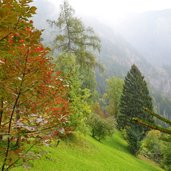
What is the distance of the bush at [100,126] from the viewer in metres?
28.9

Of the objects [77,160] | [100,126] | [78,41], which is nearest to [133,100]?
[100,126]

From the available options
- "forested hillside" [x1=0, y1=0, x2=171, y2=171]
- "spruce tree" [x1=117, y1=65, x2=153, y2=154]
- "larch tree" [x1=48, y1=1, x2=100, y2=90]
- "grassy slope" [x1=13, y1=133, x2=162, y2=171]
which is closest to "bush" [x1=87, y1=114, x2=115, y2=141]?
"forested hillside" [x1=0, y1=0, x2=171, y2=171]

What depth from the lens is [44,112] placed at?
5.45 metres

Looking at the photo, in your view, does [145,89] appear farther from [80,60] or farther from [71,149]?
[71,149]

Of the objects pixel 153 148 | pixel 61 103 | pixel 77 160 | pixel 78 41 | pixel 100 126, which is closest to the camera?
pixel 61 103

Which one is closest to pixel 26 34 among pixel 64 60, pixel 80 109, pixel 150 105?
pixel 80 109

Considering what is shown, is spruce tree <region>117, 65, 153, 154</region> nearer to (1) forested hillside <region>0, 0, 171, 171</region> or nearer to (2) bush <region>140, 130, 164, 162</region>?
(1) forested hillside <region>0, 0, 171, 171</region>

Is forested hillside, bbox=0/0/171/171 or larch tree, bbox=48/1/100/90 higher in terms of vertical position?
larch tree, bbox=48/1/100/90

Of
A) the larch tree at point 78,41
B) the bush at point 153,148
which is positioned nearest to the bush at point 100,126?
the larch tree at point 78,41

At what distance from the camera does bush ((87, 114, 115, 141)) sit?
2893 cm

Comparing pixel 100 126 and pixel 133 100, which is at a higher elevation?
pixel 133 100

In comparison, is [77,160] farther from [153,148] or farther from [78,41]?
[153,148]

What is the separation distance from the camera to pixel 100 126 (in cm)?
2933

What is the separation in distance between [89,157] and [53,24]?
50.6 feet
